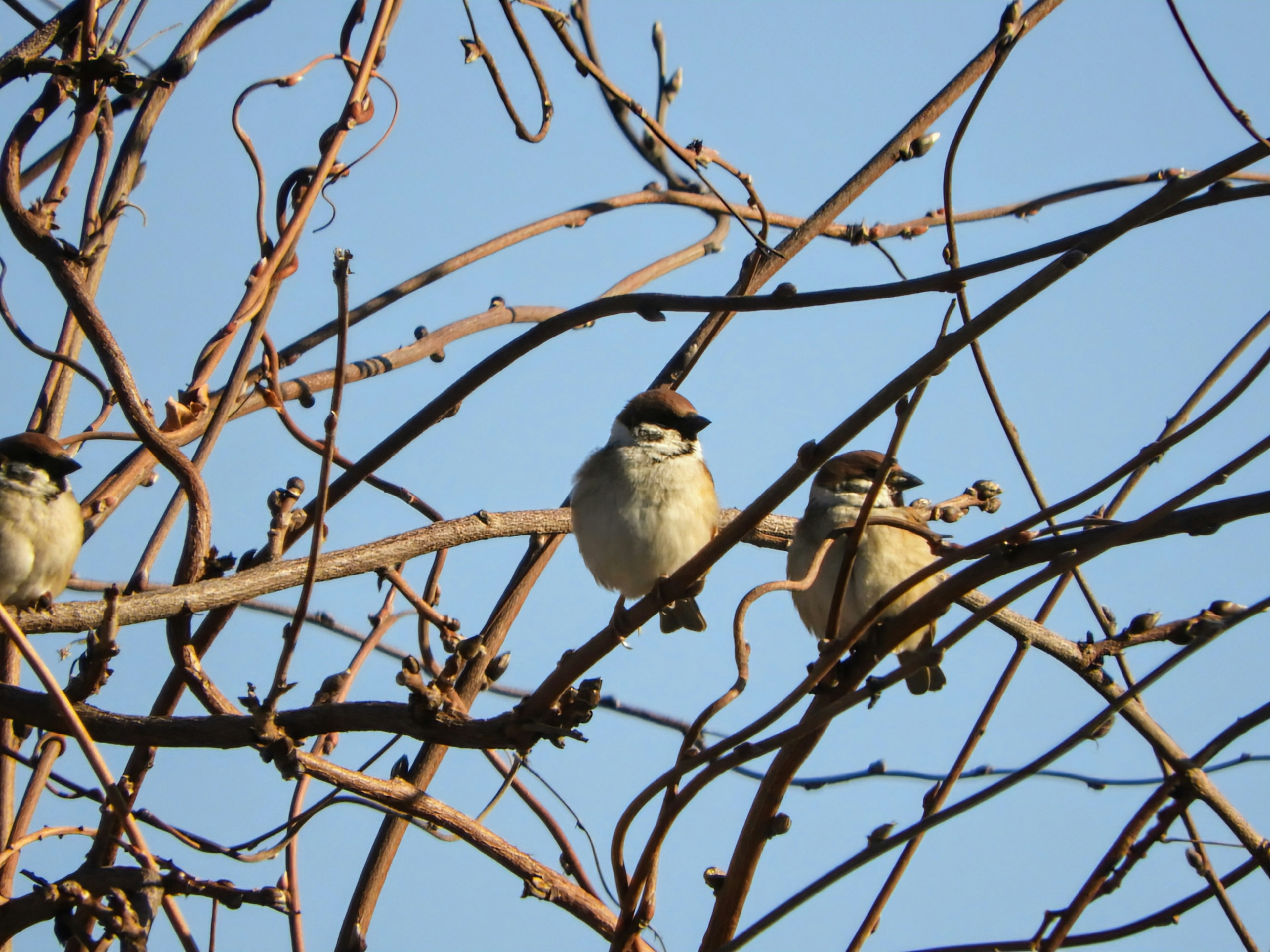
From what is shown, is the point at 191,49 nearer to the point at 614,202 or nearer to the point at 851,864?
the point at 614,202

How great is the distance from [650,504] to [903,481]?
0.95 m

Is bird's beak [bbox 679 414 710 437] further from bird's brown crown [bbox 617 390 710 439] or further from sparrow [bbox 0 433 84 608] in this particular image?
sparrow [bbox 0 433 84 608]

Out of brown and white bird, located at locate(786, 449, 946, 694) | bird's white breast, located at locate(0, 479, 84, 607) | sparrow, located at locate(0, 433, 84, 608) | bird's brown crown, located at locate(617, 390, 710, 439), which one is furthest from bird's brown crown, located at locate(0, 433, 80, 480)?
brown and white bird, located at locate(786, 449, 946, 694)

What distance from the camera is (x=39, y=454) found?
348cm

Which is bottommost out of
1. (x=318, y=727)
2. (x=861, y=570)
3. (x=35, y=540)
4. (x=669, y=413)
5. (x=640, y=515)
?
(x=318, y=727)

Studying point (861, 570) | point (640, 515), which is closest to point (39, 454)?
point (640, 515)

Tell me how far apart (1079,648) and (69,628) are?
252cm

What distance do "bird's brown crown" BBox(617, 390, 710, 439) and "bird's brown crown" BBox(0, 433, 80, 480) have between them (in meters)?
1.77

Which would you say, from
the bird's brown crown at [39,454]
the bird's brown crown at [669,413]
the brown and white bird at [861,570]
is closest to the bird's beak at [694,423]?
the bird's brown crown at [669,413]

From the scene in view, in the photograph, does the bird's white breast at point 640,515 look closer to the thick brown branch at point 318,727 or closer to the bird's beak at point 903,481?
the bird's beak at point 903,481

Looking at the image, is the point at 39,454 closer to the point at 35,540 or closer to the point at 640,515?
the point at 35,540

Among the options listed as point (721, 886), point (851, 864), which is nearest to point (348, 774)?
point (721, 886)

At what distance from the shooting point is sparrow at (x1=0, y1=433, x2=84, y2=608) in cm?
360

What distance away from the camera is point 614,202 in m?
3.95
